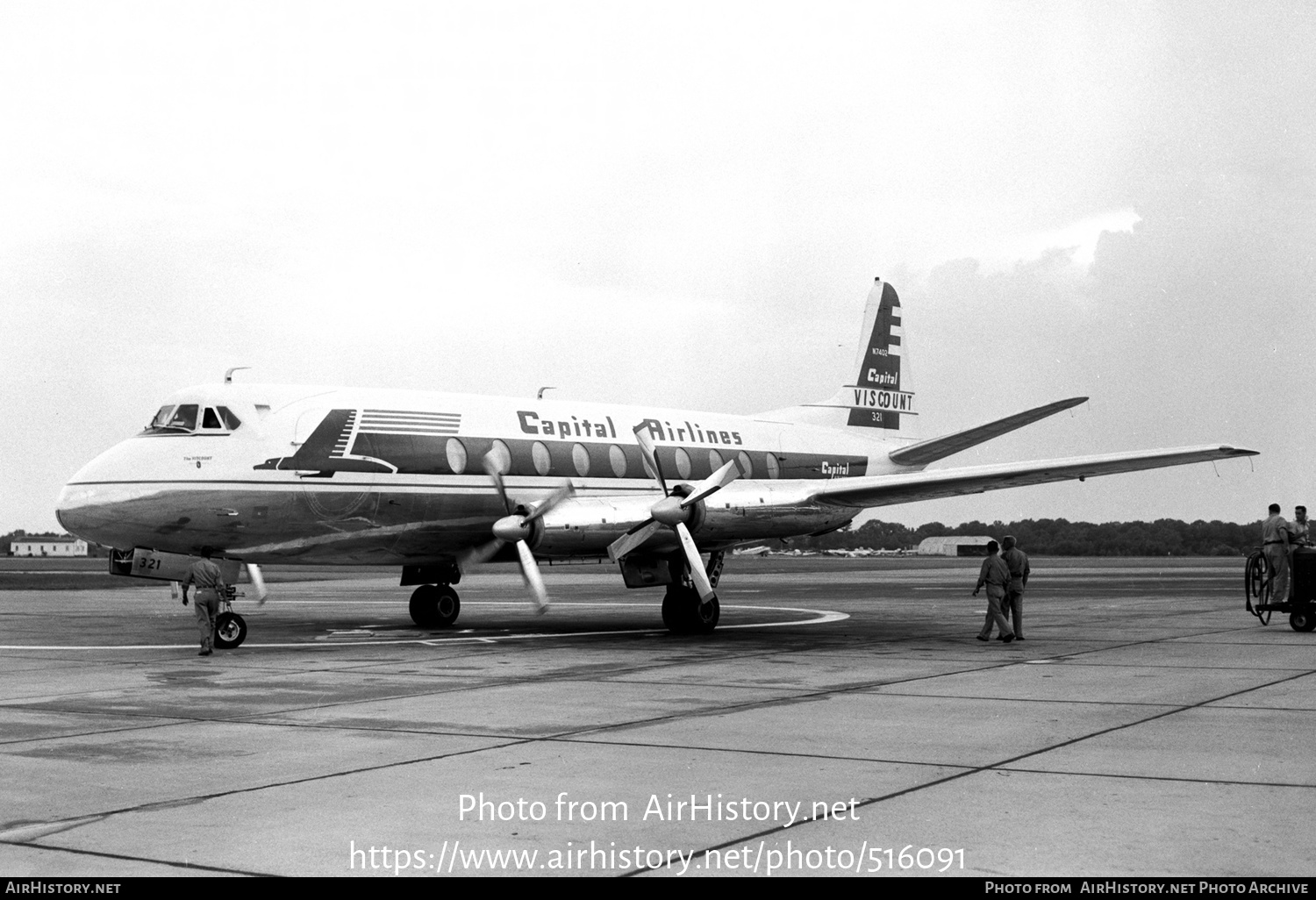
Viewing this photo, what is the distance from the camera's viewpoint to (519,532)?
21438 millimetres

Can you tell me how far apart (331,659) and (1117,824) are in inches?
493

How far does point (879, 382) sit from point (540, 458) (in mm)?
10922

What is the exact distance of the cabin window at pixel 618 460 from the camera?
24422 mm

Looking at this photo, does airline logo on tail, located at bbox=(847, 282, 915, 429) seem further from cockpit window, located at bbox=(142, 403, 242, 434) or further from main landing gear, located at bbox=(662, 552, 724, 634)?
cockpit window, located at bbox=(142, 403, 242, 434)

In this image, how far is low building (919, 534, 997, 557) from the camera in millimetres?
112438

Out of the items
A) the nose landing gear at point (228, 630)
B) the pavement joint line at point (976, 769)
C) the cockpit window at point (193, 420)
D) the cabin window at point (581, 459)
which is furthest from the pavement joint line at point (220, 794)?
the cabin window at point (581, 459)

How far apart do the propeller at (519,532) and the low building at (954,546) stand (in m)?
83.3

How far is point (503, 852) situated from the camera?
264 inches

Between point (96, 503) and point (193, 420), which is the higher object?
point (193, 420)

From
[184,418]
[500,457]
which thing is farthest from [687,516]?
[184,418]

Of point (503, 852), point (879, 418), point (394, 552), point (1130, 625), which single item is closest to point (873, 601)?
point (879, 418)

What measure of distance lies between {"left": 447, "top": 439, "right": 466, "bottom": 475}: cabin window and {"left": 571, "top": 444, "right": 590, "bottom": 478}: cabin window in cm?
235

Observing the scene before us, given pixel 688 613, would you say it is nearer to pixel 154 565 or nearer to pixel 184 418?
pixel 154 565

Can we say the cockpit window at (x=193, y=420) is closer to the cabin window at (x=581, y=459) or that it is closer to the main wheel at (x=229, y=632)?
the main wheel at (x=229, y=632)
